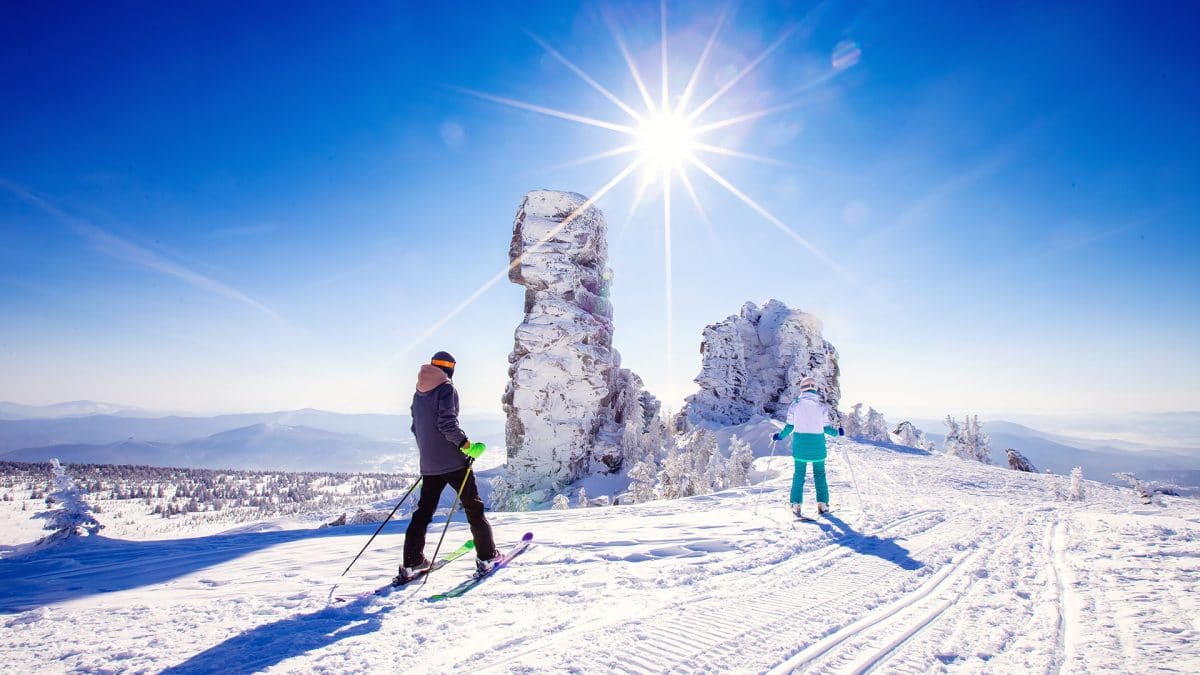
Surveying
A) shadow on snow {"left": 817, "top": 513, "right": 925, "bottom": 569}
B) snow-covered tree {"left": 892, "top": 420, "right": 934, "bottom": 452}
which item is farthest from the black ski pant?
snow-covered tree {"left": 892, "top": 420, "right": 934, "bottom": 452}

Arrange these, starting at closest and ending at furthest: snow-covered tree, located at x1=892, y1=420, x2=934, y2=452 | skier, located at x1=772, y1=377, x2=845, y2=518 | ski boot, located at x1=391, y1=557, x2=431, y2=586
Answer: ski boot, located at x1=391, y1=557, x2=431, y2=586, skier, located at x1=772, y1=377, x2=845, y2=518, snow-covered tree, located at x1=892, y1=420, x2=934, y2=452

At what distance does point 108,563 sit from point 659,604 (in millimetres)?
6150

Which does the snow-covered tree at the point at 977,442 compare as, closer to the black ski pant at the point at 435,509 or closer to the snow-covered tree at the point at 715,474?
the snow-covered tree at the point at 715,474

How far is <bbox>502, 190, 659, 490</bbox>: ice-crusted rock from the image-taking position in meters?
23.6

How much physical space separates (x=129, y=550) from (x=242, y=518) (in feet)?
112

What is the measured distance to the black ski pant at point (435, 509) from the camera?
464 centimetres

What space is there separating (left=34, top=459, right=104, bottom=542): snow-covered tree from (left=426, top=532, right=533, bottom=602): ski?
7.19 metres

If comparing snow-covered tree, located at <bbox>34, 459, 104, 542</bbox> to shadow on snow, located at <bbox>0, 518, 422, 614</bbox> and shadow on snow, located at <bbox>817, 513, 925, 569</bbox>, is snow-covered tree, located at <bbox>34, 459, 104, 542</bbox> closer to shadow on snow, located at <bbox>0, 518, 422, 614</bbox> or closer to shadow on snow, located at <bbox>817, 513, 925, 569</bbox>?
shadow on snow, located at <bbox>0, 518, 422, 614</bbox>

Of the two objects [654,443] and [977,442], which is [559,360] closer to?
[654,443]

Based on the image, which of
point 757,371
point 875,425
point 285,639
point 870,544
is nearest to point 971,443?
point 875,425

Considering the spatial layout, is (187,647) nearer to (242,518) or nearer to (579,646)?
(579,646)

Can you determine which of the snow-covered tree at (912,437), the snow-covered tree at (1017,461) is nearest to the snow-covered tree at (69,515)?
the snow-covered tree at (1017,461)

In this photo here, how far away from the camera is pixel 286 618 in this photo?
3529 mm

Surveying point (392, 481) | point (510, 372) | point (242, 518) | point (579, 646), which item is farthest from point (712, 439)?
point (392, 481)
